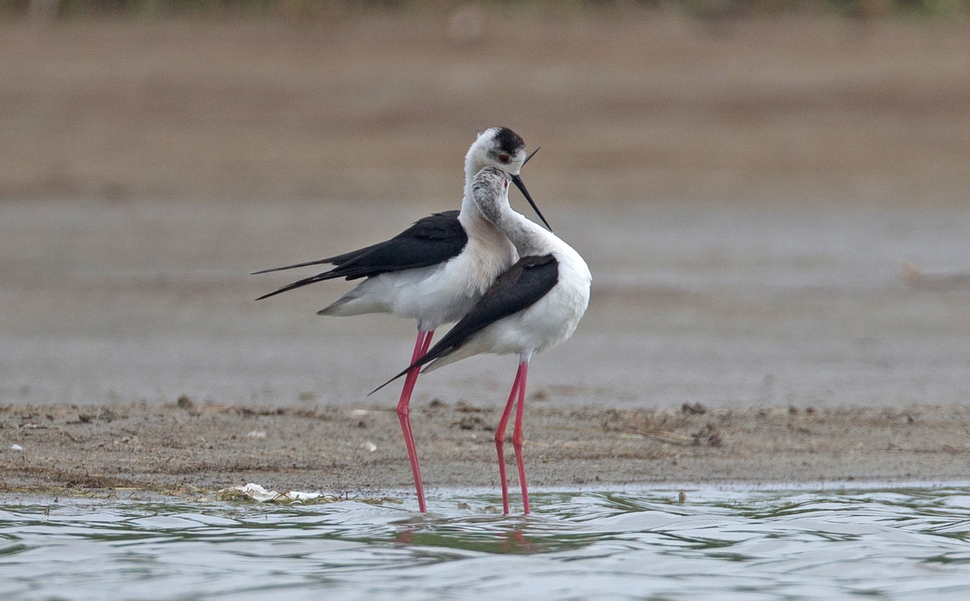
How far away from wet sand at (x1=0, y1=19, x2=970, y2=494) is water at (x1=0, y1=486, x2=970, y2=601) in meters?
0.50

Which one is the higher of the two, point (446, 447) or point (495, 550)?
point (446, 447)

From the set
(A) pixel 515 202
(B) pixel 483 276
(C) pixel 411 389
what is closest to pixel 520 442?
(C) pixel 411 389

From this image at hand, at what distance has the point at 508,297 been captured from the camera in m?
5.80

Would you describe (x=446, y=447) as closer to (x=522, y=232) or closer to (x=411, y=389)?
(x=411, y=389)

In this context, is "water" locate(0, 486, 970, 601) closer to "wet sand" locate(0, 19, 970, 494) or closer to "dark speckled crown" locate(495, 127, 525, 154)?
"wet sand" locate(0, 19, 970, 494)

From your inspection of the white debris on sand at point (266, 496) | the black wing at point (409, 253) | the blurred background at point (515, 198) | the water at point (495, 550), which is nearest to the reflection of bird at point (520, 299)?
the black wing at point (409, 253)

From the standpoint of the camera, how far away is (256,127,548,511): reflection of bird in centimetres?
599

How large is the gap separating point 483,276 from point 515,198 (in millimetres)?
6987

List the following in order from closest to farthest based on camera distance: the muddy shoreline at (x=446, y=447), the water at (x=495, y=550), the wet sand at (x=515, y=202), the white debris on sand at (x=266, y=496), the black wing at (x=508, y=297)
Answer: the water at (x=495, y=550) < the black wing at (x=508, y=297) < the white debris on sand at (x=266, y=496) < the muddy shoreline at (x=446, y=447) < the wet sand at (x=515, y=202)

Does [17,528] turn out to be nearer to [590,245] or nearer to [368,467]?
[368,467]

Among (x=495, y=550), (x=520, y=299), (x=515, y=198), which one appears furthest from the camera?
(x=515, y=198)

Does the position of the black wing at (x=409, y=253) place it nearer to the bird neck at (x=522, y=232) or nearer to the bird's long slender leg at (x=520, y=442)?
the bird neck at (x=522, y=232)

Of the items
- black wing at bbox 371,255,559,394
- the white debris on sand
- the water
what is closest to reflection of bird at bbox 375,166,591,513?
black wing at bbox 371,255,559,394

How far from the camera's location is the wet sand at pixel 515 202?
720cm
